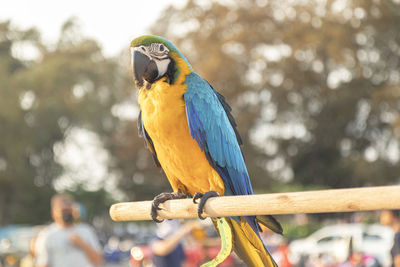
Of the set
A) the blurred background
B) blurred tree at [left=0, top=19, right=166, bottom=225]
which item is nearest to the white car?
the blurred background

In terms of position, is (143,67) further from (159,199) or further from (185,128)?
(159,199)

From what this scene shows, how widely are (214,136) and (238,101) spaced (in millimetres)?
15801

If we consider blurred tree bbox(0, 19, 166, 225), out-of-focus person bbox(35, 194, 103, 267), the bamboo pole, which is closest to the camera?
the bamboo pole

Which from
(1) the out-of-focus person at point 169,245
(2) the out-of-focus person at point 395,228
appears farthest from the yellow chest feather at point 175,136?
(2) the out-of-focus person at point 395,228

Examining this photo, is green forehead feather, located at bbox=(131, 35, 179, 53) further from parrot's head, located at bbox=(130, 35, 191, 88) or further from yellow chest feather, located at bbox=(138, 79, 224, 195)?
yellow chest feather, located at bbox=(138, 79, 224, 195)

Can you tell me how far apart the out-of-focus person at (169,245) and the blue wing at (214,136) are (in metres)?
1.70

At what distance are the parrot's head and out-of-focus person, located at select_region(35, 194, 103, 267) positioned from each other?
1.63 m

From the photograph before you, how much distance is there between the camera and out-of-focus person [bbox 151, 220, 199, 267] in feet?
13.2

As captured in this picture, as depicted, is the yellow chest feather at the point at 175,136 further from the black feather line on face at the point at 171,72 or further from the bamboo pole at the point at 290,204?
the bamboo pole at the point at 290,204

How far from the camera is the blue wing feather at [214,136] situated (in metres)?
2.28

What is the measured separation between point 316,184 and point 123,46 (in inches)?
362

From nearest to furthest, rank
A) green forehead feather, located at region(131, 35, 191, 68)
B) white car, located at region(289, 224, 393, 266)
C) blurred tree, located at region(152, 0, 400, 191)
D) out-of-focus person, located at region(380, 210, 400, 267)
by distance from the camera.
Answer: green forehead feather, located at region(131, 35, 191, 68)
out-of-focus person, located at region(380, 210, 400, 267)
white car, located at region(289, 224, 393, 266)
blurred tree, located at region(152, 0, 400, 191)

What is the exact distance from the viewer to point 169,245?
4.04 meters

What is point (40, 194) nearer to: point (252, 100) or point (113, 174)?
point (113, 174)
